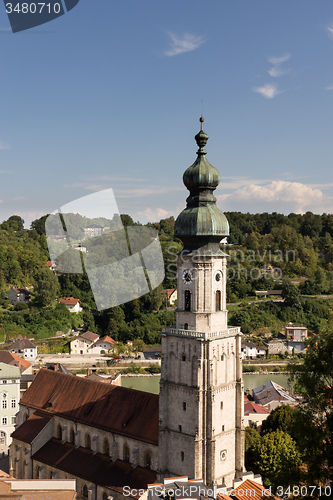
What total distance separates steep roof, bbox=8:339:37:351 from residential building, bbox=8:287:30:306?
13629mm

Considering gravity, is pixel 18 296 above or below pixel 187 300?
below

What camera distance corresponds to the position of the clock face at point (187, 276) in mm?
23595

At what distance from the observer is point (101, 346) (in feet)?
221

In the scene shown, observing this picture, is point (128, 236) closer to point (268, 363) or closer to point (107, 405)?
point (268, 363)

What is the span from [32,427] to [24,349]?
3358cm

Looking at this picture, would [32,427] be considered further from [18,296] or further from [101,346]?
[18,296]

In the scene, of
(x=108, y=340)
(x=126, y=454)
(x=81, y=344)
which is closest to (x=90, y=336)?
(x=81, y=344)

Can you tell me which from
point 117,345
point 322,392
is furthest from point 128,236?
point 322,392

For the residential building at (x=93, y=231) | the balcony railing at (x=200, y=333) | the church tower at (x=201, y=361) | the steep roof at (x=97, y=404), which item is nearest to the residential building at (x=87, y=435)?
the steep roof at (x=97, y=404)

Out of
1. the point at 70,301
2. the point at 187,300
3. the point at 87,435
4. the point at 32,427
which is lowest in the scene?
the point at 32,427

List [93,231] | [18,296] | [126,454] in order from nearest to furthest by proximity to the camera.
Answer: [126,454] → [93,231] → [18,296]

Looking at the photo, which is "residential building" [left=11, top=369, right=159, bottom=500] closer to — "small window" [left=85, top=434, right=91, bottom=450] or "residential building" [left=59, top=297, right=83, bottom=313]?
"small window" [left=85, top=434, right=91, bottom=450]

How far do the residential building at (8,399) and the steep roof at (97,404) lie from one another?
7.48 meters

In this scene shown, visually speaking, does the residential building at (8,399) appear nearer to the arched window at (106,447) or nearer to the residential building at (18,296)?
the arched window at (106,447)
